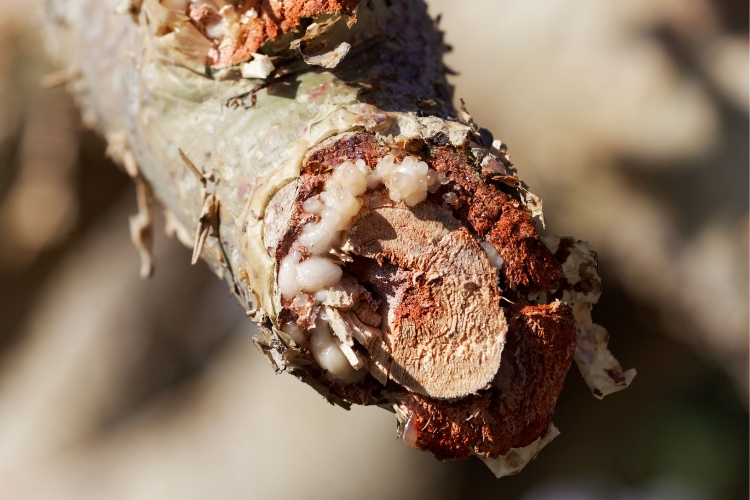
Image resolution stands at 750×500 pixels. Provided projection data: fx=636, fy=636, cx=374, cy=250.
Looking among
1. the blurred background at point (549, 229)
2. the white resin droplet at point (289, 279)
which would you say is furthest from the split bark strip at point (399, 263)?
the blurred background at point (549, 229)

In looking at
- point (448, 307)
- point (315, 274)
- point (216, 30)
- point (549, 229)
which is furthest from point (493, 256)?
point (549, 229)

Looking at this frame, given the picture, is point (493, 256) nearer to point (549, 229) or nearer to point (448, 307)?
point (448, 307)

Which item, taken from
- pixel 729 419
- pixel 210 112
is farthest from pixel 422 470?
pixel 210 112

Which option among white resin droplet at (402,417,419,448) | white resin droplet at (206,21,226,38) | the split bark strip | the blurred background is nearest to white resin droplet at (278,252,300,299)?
the split bark strip

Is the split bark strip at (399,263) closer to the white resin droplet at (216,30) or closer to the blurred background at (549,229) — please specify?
the white resin droplet at (216,30)

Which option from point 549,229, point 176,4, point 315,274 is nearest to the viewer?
point 315,274

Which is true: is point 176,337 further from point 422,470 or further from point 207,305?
point 422,470
